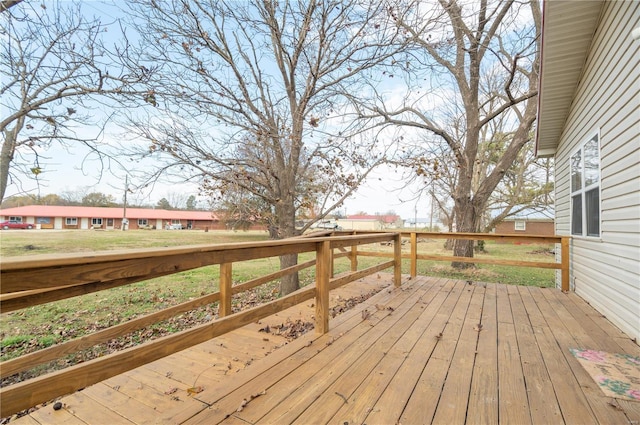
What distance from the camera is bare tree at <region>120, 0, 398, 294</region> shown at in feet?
17.6

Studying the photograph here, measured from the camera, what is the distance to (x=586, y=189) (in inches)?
173

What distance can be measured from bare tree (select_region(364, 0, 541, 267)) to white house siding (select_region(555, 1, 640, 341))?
7.66ft

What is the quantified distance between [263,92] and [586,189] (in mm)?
6001

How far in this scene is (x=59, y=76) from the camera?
15.0 feet

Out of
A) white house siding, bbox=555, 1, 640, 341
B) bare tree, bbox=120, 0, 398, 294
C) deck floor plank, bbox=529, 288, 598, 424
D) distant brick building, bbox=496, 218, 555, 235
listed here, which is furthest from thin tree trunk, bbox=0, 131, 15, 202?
distant brick building, bbox=496, 218, 555, 235

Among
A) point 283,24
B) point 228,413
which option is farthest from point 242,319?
Result: point 283,24

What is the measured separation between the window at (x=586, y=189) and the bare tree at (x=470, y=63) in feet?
7.99

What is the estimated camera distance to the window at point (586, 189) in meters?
4.02

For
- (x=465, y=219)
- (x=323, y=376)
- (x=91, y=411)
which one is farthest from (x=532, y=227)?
(x=91, y=411)

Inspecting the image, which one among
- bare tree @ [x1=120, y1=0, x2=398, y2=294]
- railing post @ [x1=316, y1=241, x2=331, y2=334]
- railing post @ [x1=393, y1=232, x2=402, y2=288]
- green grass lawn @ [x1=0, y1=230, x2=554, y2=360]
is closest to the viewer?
railing post @ [x1=316, y1=241, x2=331, y2=334]

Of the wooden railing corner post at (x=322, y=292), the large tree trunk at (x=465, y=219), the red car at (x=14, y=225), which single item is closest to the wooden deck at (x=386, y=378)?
the wooden railing corner post at (x=322, y=292)

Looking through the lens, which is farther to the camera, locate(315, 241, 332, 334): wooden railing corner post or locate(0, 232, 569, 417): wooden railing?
locate(315, 241, 332, 334): wooden railing corner post

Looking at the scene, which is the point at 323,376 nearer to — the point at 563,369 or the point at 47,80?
the point at 563,369

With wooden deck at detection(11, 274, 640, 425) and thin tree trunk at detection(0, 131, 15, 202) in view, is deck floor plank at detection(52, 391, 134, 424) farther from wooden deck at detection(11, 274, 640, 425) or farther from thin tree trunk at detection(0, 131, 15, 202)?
thin tree trunk at detection(0, 131, 15, 202)
